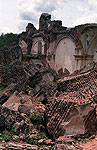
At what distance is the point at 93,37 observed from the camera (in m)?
13.7

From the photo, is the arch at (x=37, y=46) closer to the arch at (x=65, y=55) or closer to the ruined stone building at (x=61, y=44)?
the ruined stone building at (x=61, y=44)

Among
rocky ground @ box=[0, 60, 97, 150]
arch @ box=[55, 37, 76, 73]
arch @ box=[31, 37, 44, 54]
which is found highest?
arch @ box=[31, 37, 44, 54]

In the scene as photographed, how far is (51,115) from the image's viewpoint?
598 cm

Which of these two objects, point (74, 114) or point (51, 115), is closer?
point (74, 114)

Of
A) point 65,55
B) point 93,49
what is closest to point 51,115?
point 93,49

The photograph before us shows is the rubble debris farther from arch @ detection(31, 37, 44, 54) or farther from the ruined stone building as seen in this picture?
arch @ detection(31, 37, 44, 54)

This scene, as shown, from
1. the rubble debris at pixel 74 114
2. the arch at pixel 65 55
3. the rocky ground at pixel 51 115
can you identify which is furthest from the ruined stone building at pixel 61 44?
the rubble debris at pixel 74 114

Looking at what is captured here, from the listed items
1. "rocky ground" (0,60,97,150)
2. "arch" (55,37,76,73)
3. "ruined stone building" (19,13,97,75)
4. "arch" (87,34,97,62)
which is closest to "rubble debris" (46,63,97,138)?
"rocky ground" (0,60,97,150)

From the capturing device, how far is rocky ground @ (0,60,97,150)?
5188mm

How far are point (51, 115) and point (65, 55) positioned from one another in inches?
444

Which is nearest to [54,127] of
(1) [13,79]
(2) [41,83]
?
(2) [41,83]

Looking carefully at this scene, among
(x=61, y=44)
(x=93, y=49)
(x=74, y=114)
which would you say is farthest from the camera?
(x=61, y=44)

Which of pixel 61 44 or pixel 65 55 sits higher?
pixel 61 44

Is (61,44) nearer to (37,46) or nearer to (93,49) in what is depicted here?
(93,49)
